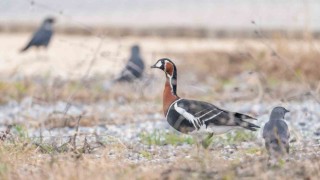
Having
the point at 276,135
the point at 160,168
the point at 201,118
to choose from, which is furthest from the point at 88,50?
the point at 160,168

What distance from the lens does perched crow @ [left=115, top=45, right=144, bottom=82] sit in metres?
12.3

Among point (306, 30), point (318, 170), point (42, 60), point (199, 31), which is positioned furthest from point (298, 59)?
point (318, 170)

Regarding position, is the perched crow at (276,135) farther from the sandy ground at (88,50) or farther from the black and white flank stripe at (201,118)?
the sandy ground at (88,50)

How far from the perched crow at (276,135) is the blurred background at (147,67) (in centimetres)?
32

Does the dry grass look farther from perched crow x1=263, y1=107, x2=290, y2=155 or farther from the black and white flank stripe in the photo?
the black and white flank stripe

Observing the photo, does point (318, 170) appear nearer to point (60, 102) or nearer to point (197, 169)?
point (197, 169)

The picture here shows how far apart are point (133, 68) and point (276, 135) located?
18.7 ft

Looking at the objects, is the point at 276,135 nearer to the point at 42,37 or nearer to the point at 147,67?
the point at 147,67

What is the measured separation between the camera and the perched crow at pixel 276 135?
7000 millimetres

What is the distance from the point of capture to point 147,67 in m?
14.2

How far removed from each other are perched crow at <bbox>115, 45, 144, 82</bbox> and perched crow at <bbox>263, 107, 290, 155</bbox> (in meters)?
3.74

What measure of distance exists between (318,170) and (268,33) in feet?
38.2

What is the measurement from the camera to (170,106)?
8.22 m

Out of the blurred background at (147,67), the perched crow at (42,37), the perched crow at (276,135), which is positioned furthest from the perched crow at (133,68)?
the perched crow at (276,135)
